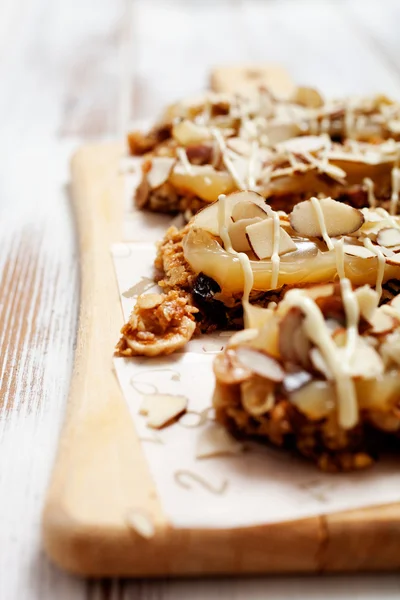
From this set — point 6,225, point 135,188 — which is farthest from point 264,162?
point 6,225

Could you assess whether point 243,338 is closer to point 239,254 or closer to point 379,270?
point 239,254

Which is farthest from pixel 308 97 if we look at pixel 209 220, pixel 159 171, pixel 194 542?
pixel 194 542

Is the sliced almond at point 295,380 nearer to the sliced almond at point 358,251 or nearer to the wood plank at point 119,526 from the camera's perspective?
the wood plank at point 119,526

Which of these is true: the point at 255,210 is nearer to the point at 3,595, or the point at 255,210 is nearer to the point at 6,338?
the point at 6,338

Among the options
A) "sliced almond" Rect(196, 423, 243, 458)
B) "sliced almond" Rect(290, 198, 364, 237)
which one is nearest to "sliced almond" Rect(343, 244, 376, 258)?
"sliced almond" Rect(290, 198, 364, 237)

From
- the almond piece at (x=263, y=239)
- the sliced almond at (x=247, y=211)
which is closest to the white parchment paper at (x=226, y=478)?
the almond piece at (x=263, y=239)

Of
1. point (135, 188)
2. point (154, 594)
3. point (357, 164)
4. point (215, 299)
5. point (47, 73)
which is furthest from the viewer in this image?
point (47, 73)

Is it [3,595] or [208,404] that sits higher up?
[208,404]

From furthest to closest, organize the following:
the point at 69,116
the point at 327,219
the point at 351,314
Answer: the point at 69,116, the point at 327,219, the point at 351,314
